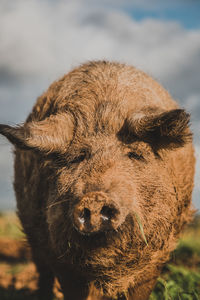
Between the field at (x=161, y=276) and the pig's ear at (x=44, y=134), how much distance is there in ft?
5.93

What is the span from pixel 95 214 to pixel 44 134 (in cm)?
104

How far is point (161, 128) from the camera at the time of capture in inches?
139

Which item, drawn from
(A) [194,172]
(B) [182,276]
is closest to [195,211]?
(A) [194,172]

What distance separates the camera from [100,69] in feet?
15.2

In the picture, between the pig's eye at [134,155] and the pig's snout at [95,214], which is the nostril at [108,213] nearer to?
the pig's snout at [95,214]

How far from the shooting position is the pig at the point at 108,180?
3.30 m

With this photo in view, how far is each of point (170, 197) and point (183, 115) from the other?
921mm

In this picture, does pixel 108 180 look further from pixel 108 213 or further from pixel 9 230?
pixel 9 230

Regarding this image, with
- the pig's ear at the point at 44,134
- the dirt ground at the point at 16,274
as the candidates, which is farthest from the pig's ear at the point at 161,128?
the dirt ground at the point at 16,274

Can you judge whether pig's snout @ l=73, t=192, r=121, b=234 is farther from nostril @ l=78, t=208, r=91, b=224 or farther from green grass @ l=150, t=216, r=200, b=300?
green grass @ l=150, t=216, r=200, b=300

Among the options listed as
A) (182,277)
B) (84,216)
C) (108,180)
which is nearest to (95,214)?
(84,216)

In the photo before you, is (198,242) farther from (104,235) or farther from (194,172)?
(104,235)

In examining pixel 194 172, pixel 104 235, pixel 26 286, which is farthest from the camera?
pixel 26 286

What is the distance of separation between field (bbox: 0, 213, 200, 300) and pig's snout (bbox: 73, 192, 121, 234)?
4.48ft
